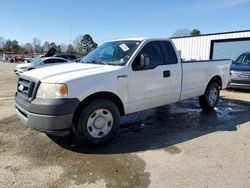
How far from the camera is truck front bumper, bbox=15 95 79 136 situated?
4145 millimetres

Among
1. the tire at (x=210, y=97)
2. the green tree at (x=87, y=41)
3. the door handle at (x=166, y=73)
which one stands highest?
the green tree at (x=87, y=41)

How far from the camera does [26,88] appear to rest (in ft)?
15.6

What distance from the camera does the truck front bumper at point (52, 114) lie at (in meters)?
4.14

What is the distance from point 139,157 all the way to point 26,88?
7.53ft

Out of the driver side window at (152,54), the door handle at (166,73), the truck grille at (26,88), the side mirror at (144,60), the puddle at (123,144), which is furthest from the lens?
the door handle at (166,73)

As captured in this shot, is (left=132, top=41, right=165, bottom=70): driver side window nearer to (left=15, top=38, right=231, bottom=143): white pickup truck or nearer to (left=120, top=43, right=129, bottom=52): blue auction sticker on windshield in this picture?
(left=15, top=38, right=231, bottom=143): white pickup truck

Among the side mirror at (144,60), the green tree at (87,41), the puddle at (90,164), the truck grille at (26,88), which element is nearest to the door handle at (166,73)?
the side mirror at (144,60)

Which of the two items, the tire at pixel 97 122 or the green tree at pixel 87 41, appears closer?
the tire at pixel 97 122

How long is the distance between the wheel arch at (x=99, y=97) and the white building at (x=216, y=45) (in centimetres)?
1922

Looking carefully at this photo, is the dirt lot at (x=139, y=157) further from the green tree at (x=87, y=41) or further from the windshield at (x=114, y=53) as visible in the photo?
the green tree at (x=87, y=41)

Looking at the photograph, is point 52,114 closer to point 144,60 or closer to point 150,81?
point 144,60

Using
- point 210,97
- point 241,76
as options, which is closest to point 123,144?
point 210,97

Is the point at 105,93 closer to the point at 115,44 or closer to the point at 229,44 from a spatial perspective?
the point at 115,44

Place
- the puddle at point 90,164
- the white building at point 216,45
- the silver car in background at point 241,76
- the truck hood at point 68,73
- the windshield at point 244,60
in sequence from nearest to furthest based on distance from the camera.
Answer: the puddle at point 90,164
the truck hood at point 68,73
the silver car in background at point 241,76
the windshield at point 244,60
the white building at point 216,45
